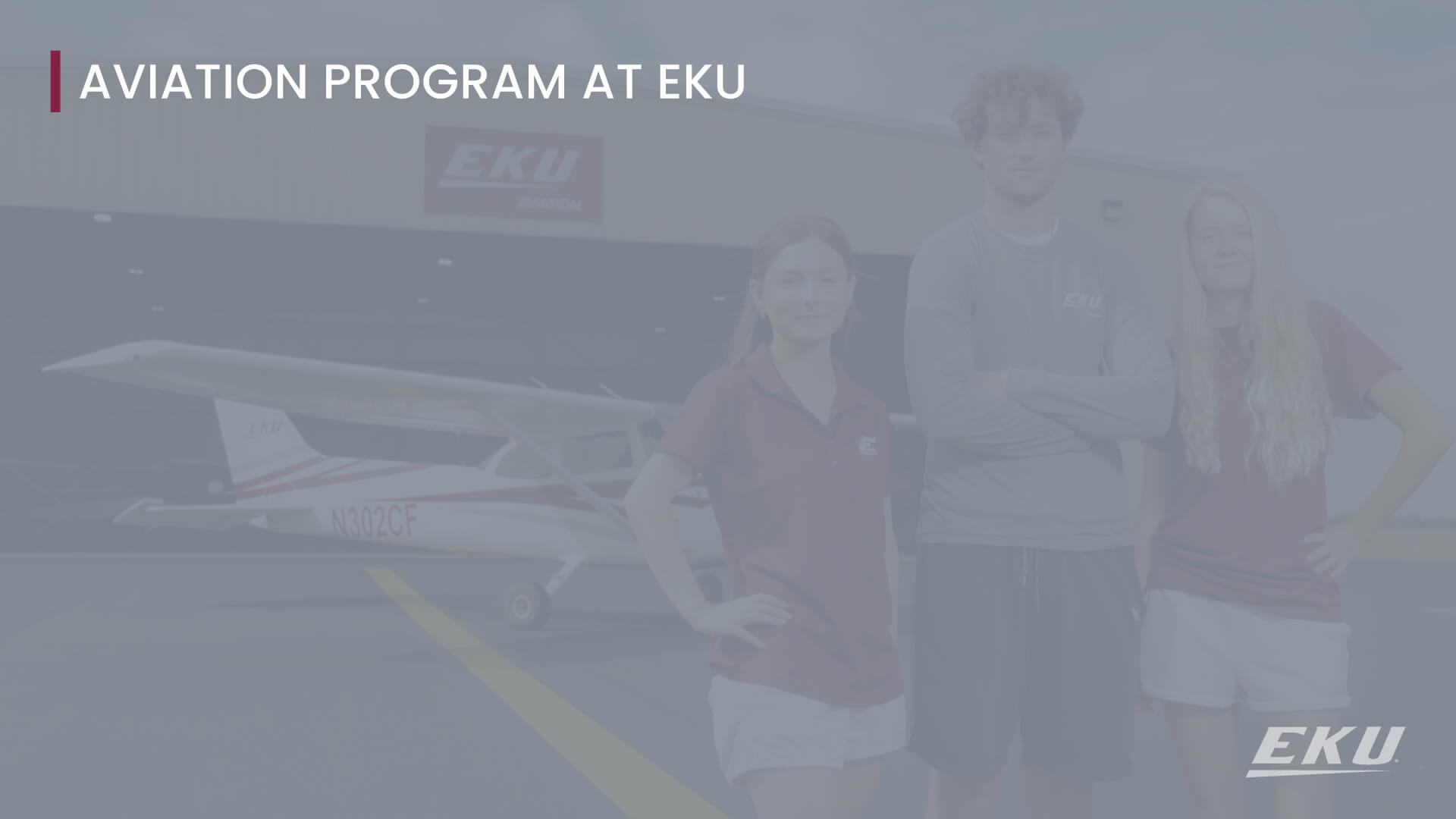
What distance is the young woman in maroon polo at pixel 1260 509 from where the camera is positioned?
2.02 metres

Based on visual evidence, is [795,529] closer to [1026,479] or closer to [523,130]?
[1026,479]

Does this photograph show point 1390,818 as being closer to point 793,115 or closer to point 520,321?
point 793,115

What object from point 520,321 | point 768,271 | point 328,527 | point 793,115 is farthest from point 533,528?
point 520,321

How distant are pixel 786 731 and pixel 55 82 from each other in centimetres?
1501

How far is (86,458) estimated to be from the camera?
1973 centimetres

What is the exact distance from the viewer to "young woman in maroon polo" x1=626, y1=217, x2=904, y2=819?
179 centimetres

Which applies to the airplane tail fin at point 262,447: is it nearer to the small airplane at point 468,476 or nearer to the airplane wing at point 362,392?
the small airplane at point 468,476

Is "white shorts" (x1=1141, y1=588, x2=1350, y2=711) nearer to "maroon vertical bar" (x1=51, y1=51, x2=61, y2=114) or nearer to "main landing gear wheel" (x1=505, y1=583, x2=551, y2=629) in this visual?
"main landing gear wheel" (x1=505, y1=583, x2=551, y2=629)

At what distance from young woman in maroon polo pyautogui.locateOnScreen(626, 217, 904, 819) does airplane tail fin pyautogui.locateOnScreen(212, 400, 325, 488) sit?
9.64 metres

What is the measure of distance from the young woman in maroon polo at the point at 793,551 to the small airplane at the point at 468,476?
229 inches

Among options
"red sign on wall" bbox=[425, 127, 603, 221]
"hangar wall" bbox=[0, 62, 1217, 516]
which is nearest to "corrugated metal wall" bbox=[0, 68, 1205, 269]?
"hangar wall" bbox=[0, 62, 1217, 516]

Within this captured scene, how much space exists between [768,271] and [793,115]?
13911 millimetres

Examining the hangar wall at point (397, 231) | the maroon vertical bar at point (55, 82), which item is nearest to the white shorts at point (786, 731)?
the hangar wall at point (397, 231)

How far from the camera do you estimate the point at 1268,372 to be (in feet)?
6.70
